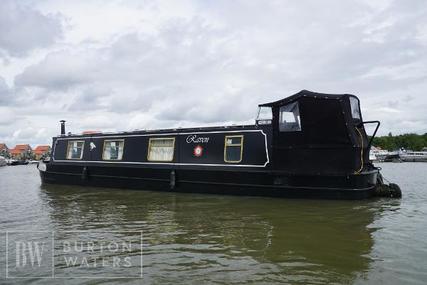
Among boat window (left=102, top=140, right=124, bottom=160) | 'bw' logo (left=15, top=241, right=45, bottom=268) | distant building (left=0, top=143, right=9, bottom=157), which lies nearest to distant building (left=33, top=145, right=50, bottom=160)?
distant building (left=0, top=143, right=9, bottom=157)

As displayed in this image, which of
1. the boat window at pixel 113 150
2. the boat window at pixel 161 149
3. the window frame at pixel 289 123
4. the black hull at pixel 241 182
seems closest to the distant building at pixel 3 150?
the boat window at pixel 113 150

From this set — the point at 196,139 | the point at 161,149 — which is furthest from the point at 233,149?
the point at 161,149

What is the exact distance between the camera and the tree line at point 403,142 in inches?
3765

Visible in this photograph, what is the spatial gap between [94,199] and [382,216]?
857 centimetres

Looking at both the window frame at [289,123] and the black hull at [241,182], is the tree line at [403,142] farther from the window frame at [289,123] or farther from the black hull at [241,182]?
the window frame at [289,123]

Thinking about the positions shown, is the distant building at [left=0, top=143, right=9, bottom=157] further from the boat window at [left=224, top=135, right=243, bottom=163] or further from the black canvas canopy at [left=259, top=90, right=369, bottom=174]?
the black canvas canopy at [left=259, top=90, right=369, bottom=174]

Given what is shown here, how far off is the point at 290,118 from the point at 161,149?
5420 mm

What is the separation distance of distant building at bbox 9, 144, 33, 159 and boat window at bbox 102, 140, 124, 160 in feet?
326

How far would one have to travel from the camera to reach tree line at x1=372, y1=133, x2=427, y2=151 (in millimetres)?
95625

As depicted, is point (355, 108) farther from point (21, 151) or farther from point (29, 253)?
point (21, 151)

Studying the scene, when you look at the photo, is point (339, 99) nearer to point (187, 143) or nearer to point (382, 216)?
point (382, 216)

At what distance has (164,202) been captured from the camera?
12.0m

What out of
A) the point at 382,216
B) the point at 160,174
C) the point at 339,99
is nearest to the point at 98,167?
the point at 160,174

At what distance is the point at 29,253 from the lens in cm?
657
